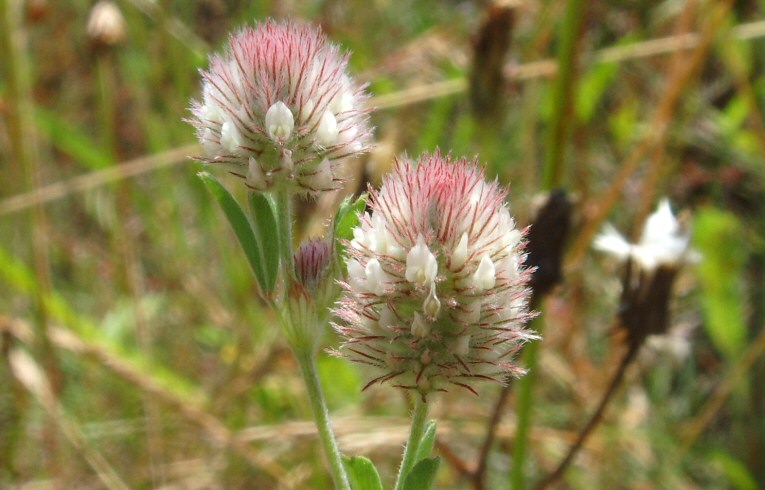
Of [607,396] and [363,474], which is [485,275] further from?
[607,396]

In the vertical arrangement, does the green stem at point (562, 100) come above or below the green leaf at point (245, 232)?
above

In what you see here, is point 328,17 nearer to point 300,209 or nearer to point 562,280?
point 300,209

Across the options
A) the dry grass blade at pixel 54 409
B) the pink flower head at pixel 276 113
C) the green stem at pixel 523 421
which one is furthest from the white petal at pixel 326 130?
the dry grass blade at pixel 54 409

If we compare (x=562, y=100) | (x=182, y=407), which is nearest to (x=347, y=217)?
(x=562, y=100)

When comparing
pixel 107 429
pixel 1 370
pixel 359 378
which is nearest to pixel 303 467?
pixel 359 378

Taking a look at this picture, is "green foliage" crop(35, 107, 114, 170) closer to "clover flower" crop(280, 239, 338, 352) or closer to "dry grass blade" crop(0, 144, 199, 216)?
"dry grass blade" crop(0, 144, 199, 216)

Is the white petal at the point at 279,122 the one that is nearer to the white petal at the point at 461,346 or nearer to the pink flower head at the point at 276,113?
the pink flower head at the point at 276,113

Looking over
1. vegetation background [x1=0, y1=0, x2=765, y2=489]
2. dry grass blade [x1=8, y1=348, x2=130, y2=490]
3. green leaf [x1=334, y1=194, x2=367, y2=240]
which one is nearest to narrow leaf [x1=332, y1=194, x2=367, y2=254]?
green leaf [x1=334, y1=194, x2=367, y2=240]
